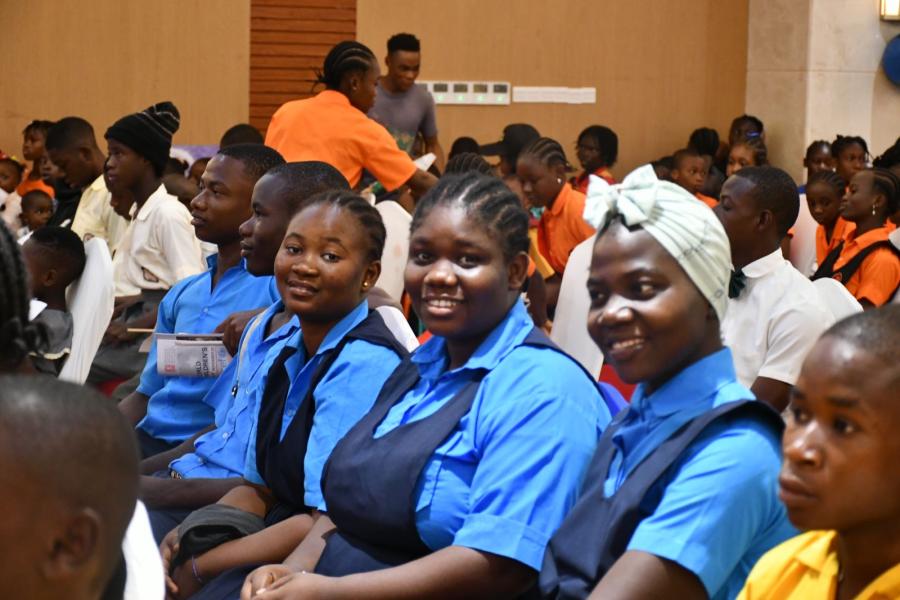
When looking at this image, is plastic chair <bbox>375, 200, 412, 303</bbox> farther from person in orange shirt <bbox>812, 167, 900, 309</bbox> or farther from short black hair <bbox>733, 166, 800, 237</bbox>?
person in orange shirt <bbox>812, 167, 900, 309</bbox>

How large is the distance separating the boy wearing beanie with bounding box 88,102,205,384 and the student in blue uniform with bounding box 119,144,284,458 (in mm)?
918

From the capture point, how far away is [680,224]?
2061mm

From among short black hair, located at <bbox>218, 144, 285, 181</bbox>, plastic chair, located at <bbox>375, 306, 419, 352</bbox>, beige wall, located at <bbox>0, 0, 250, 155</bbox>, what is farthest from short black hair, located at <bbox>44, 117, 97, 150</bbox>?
beige wall, located at <bbox>0, 0, 250, 155</bbox>

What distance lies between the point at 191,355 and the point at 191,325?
0.21 metres

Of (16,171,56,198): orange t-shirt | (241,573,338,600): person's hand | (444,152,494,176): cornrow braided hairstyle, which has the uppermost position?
(444,152,494,176): cornrow braided hairstyle

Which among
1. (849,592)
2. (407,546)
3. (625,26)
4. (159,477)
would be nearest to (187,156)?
(625,26)

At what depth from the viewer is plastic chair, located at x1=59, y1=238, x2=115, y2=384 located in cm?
371

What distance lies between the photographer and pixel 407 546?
2270mm

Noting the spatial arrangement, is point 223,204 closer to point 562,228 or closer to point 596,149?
point 562,228

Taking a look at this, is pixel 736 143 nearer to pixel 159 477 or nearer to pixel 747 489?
pixel 159 477

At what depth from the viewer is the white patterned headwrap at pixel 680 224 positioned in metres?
2.05

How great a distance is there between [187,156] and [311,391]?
6.38m

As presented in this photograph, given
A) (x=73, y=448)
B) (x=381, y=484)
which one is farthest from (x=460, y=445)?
(x=73, y=448)

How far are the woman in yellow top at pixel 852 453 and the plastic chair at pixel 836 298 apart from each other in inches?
67.4
